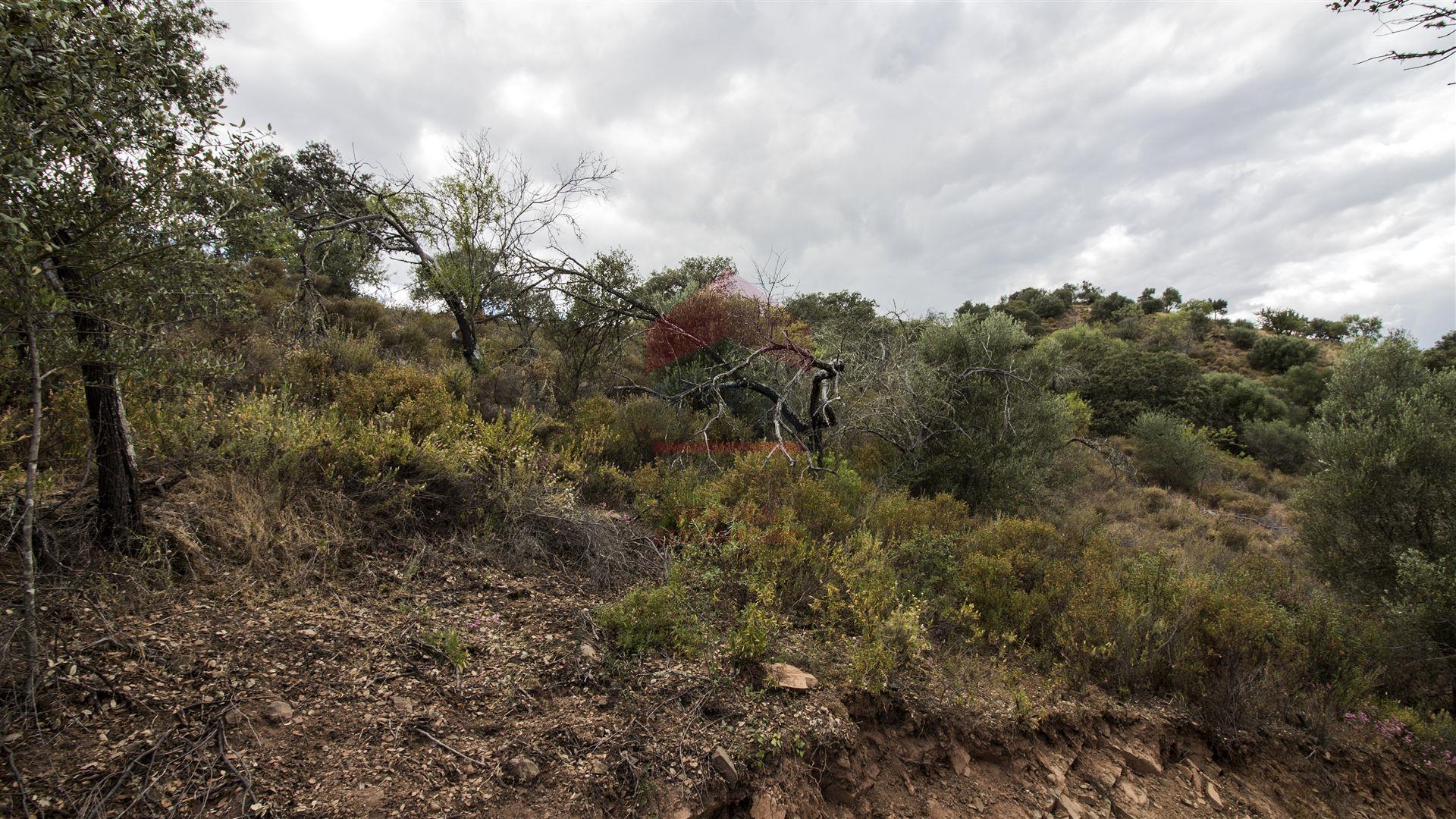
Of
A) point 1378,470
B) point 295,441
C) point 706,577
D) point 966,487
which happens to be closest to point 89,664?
point 295,441

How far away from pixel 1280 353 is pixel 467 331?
40.4 m

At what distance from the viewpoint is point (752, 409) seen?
853cm

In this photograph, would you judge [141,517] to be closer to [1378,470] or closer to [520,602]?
[520,602]

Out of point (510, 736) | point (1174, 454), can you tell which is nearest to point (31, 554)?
point (510, 736)

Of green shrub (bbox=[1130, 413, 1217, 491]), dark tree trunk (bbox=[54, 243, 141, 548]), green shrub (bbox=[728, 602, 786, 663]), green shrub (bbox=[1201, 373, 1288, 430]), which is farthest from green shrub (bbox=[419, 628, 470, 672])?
green shrub (bbox=[1201, 373, 1288, 430])

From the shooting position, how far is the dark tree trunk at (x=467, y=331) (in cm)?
757

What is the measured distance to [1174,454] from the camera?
54.0ft

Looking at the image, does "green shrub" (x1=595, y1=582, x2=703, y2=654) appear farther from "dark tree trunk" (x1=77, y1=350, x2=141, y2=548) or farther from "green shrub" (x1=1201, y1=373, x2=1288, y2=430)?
"green shrub" (x1=1201, y1=373, x2=1288, y2=430)

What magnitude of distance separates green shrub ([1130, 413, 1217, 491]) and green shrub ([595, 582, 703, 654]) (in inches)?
720

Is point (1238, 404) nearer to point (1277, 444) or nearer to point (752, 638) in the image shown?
point (1277, 444)

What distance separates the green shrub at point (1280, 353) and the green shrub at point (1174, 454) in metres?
18.5

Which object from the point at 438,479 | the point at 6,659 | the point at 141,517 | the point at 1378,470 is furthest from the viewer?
the point at 1378,470

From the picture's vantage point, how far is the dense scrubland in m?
2.36

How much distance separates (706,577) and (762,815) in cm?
138
